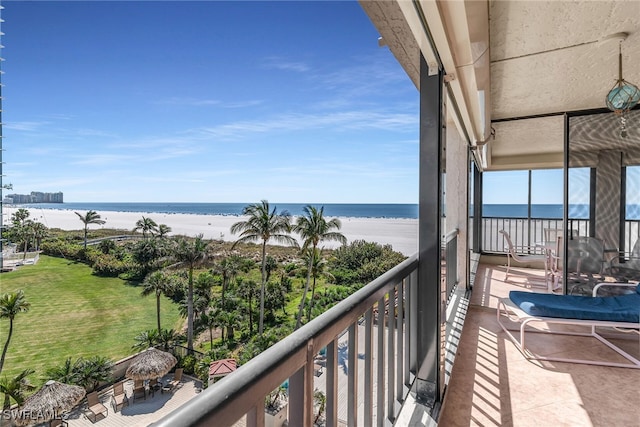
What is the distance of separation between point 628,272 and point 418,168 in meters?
3.15

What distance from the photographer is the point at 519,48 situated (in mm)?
2242

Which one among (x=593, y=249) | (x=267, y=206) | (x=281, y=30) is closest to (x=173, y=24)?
(x=281, y=30)

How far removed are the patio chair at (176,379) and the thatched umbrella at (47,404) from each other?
10.2ft

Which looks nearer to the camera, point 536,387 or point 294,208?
point 536,387

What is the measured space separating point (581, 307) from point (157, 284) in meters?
19.0

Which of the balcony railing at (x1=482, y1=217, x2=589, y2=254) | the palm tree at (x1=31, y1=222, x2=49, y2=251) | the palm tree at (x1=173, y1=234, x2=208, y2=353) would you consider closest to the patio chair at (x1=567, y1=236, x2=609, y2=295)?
the balcony railing at (x1=482, y1=217, x2=589, y2=254)

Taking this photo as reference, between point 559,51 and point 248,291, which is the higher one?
point 559,51

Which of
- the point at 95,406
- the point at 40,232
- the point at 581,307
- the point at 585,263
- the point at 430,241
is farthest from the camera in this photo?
the point at 40,232

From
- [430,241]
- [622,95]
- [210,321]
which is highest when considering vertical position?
[622,95]

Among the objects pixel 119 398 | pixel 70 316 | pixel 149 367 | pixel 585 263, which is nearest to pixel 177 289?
pixel 70 316

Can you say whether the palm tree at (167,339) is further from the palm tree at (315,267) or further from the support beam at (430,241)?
the support beam at (430,241)

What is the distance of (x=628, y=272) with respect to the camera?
3273 millimetres

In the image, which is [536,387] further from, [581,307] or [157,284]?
[157,284]

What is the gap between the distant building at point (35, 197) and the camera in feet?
16.8
